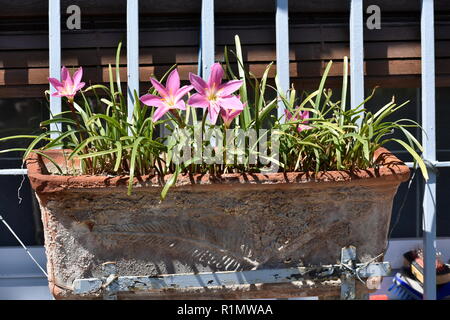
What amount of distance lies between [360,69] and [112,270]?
1026 mm

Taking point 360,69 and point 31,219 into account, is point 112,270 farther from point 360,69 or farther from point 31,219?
point 31,219

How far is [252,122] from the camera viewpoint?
160 centimetres

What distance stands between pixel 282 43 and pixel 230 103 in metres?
0.63

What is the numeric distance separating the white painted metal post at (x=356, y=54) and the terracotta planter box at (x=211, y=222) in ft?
1.67

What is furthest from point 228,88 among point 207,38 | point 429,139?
point 429,139

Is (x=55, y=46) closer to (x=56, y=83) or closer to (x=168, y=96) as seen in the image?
(x=56, y=83)

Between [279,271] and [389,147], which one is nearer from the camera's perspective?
[279,271]

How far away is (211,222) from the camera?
149 centimetres

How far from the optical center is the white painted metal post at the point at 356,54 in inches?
79.0

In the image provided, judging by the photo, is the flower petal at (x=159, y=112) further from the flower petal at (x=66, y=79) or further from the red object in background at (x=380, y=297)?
the red object in background at (x=380, y=297)

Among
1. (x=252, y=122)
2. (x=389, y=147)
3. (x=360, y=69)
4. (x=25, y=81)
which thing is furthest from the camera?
(x=389, y=147)

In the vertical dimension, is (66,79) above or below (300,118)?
above

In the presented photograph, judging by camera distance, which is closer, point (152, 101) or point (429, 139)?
point (152, 101)

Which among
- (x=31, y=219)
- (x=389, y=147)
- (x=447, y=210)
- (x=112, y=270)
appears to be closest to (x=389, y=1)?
(x=389, y=147)
